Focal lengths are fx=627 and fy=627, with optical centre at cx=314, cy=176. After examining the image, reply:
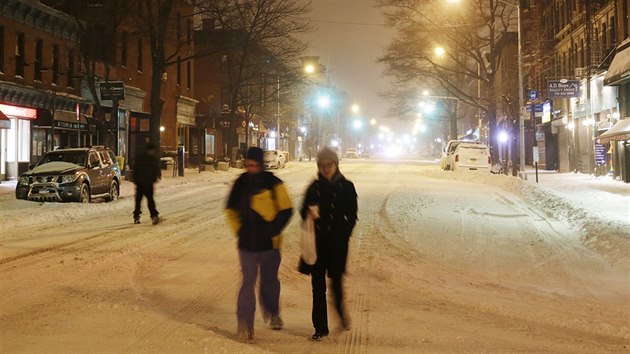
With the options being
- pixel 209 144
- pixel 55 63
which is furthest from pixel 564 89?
pixel 209 144

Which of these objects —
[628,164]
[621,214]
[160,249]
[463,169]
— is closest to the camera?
[160,249]

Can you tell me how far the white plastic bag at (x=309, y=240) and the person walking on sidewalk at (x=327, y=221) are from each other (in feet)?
0.13

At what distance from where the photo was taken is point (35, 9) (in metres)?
28.3

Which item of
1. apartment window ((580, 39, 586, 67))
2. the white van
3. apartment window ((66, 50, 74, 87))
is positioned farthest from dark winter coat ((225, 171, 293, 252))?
apartment window ((580, 39, 586, 67))

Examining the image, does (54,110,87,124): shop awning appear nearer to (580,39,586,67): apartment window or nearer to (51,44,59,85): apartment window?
(51,44,59,85): apartment window

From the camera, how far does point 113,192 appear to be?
20.4 m

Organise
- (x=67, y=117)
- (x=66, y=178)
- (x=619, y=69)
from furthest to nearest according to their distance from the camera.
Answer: (x=67, y=117), (x=619, y=69), (x=66, y=178)

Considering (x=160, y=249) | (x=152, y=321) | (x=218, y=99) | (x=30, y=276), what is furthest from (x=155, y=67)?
(x=218, y=99)

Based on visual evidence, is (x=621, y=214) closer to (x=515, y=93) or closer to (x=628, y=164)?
(x=628, y=164)

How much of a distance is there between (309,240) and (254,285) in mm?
675

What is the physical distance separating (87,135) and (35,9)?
28.0ft

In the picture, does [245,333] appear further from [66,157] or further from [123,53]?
[123,53]

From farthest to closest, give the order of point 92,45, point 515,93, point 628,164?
point 515,93 → point 92,45 → point 628,164

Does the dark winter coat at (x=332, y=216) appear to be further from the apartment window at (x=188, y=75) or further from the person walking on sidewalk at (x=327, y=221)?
the apartment window at (x=188, y=75)
